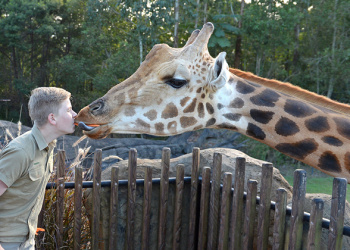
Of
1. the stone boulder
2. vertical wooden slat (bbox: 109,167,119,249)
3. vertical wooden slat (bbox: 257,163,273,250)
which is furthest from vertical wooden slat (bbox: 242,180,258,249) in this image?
vertical wooden slat (bbox: 109,167,119,249)

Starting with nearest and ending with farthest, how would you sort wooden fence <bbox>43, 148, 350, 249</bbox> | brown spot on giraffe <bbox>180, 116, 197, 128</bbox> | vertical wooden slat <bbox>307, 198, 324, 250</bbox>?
vertical wooden slat <bbox>307, 198, 324, 250</bbox> → brown spot on giraffe <bbox>180, 116, 197, 128</bbox> → wooden fence <bbox>43, 148, 350, 249</bbox>

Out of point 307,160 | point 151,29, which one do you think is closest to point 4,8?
point 151,29

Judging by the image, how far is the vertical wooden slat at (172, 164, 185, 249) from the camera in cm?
353

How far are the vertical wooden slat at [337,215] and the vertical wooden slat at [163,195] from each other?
1503 mm

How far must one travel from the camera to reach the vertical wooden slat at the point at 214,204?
335cm

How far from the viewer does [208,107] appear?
2691 millimetres

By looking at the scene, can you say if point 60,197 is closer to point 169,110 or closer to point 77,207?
point 77,207

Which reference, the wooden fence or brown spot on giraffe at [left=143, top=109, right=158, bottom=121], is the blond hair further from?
the wooden fence

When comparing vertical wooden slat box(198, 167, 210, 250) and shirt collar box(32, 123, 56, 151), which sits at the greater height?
shirt collar box(32, 123, 56, 151)

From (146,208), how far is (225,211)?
713 millimetres

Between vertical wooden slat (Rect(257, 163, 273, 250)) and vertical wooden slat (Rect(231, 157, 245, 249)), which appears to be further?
vertical wooden slat (Rect(231, 157, 245, 249))

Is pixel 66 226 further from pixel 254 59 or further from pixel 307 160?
pixel 254 59

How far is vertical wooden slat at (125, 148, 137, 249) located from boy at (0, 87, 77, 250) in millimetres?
1026

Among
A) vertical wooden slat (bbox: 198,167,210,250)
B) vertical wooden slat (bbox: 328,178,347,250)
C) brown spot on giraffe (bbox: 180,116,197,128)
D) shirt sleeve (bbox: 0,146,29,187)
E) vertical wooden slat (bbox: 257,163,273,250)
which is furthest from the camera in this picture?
vertical wooden slat (bbox: 198,167,210,250)
